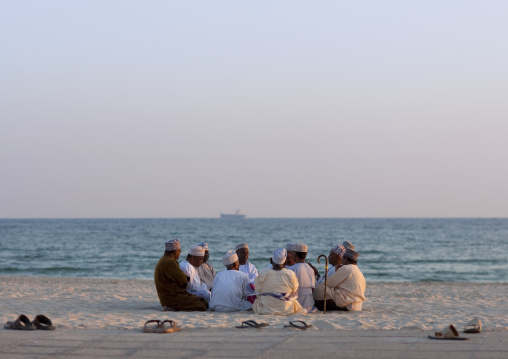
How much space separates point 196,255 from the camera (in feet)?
33.6

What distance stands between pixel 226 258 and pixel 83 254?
105ft

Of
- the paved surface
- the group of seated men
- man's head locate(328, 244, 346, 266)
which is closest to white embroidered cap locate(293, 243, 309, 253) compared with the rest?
the group of seated men

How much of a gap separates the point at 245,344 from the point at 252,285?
11.6 feet

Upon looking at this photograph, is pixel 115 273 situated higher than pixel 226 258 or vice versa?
pixel 226 258

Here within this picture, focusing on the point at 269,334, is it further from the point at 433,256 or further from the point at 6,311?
the point at 433,256

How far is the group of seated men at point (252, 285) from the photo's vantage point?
31.8 feet

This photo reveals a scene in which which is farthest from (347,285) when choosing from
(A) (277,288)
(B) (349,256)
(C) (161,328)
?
(C) (161,328)

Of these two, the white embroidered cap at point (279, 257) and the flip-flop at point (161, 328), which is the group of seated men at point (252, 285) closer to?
the white embroidered cap at point (279, 257)

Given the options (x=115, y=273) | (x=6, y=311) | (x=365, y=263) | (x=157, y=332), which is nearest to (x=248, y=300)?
(x=157, y=332)

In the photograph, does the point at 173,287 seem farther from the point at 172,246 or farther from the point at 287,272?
the point at 287,272

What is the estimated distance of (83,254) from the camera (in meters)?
40.2

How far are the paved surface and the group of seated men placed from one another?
86.2 inches

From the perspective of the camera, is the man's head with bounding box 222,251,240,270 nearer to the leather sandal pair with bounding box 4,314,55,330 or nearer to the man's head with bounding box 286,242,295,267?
the man's head with bounding box 286,242,295,267

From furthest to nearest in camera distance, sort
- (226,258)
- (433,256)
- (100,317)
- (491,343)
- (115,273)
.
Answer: (433,256), (115,273), (226,258), (100,317), (491,343)
